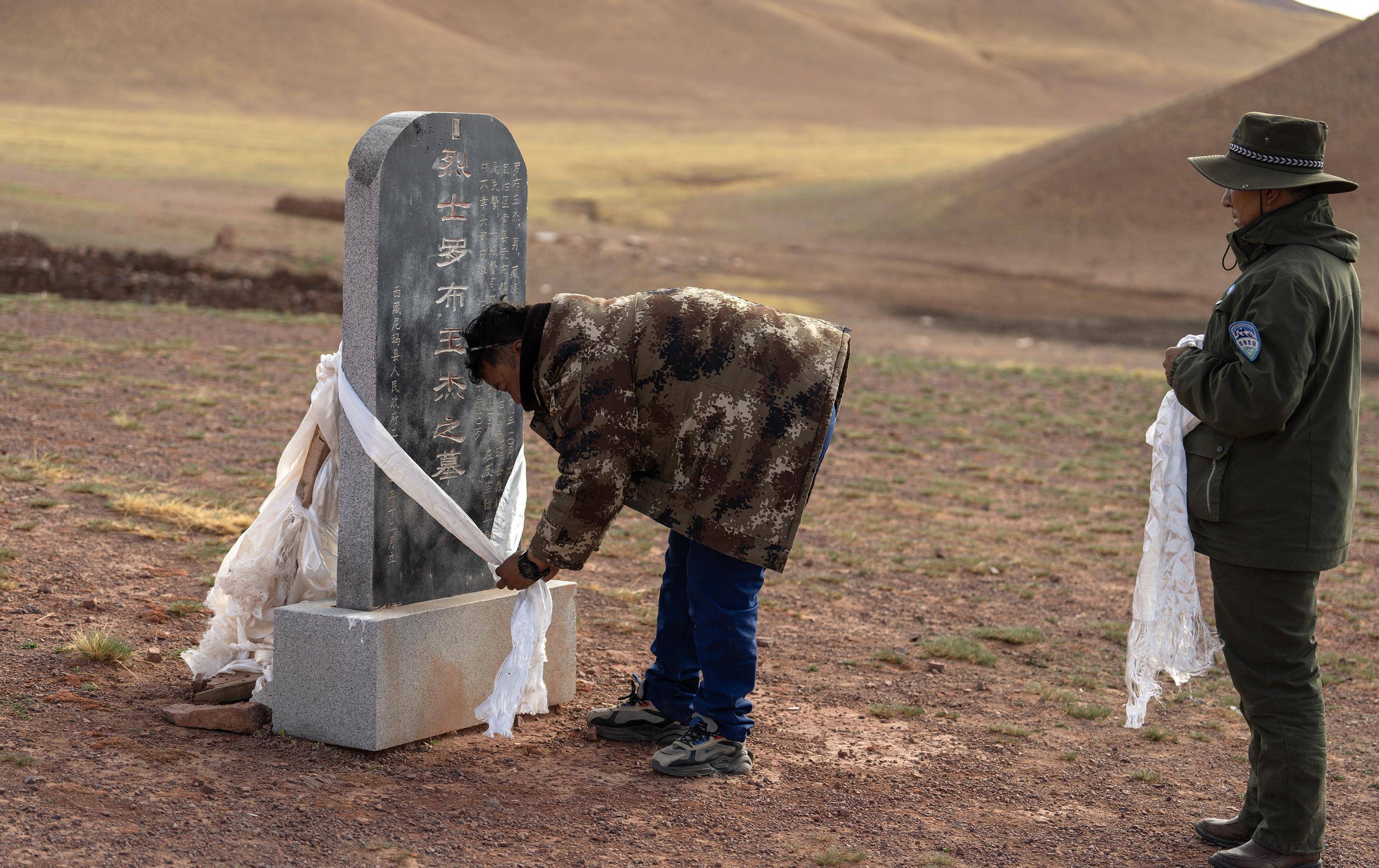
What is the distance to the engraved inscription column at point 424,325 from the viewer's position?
4008 millimetres

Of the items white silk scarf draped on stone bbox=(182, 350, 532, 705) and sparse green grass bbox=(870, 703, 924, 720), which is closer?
white silk scarf draped on stone bbox=(182, 350, 532, 705)

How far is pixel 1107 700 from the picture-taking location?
17.5ft

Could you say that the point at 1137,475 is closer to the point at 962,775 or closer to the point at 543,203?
the point at 962,775

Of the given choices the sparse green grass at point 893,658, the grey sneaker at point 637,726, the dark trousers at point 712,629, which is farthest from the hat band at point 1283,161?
the sparse green grass at point 893,658

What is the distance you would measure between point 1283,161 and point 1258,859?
193cm

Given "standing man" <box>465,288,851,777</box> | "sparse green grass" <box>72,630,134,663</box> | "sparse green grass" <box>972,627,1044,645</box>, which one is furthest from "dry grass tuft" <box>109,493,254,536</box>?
"sparse green grass" <box>972,627,1044,645</box>

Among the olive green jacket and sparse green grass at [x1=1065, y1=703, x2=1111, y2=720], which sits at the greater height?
the olive green jacket

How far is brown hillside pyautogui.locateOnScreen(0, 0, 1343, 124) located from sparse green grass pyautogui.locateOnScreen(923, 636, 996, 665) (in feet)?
209

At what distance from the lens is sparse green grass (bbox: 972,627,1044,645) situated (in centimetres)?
607

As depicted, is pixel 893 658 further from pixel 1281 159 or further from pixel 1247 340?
pixel 1281 159

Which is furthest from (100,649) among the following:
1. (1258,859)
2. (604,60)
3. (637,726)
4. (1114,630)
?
(604,60)

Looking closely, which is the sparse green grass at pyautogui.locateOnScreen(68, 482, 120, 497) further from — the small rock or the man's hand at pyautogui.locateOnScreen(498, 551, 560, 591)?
the man's hand at pyautogui.locateOnScreen(498, 551, 560, 591)

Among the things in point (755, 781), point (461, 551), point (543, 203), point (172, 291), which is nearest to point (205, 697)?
point (461, 551)

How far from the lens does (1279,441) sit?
3465mm
